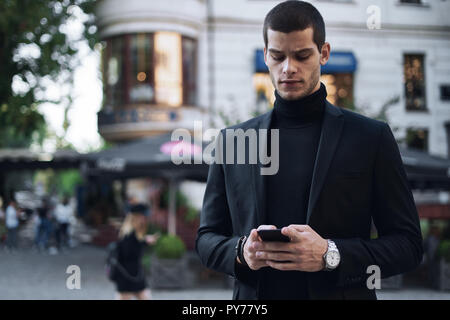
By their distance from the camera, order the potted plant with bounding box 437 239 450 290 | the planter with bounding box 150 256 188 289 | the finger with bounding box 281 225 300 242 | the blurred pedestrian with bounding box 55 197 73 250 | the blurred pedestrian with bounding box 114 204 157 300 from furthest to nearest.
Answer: the blurred pedestrian with bounding box 55 197 73 250, the planter with bounding box 150 256 188 289, the potted plant with bounding box 437 239 450 290, the blurred pedestrian with bounding box 114 204 157 300, the finger with bounding box 281 225 300 242

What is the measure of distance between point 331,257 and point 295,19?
72 centimetres

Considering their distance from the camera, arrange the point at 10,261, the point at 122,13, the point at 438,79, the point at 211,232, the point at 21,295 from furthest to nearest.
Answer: the point at 122,13 < the point at 438,79 < the point at 10,261 < the point at 21,295 < the point at 211,232

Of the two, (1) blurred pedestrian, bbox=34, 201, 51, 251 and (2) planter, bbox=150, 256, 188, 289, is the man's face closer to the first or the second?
(2) planter, bbox=150, 256, 188, 289

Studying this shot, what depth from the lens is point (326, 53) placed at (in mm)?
1688

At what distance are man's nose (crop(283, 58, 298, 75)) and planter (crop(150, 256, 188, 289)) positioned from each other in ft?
28.3

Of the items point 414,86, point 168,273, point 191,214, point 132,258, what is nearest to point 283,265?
point 132,258

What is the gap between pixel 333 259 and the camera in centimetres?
148

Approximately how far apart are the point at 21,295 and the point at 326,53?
317 inches

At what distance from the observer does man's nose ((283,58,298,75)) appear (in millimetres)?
1563

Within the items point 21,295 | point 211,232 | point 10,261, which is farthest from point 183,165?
point 10,261

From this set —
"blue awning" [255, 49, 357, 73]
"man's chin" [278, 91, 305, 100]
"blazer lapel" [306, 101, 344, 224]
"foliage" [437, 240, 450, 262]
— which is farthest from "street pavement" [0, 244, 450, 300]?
Answer: "blue awning" [255, 49, 357, 73]

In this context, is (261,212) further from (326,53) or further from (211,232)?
(326,53)

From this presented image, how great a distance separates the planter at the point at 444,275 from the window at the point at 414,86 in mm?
7652

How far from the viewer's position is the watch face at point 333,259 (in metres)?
1.48
